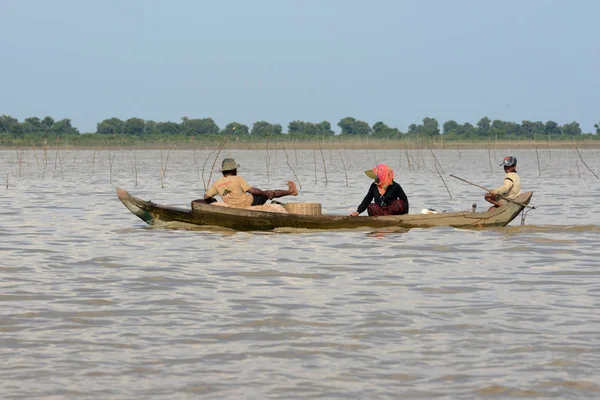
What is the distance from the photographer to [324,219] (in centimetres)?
1117

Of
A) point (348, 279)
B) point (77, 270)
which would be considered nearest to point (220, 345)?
point (348, 279)

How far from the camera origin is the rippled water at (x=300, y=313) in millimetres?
4738

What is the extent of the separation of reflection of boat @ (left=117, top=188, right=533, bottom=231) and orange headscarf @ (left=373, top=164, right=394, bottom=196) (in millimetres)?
427

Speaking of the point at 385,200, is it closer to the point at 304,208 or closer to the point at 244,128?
the point at 304,208

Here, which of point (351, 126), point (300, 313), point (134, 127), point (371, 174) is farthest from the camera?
point (351, 126)

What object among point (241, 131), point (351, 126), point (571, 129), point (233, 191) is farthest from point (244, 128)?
point (233, 191)

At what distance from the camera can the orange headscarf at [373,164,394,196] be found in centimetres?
1109

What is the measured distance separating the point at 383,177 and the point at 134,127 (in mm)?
69150

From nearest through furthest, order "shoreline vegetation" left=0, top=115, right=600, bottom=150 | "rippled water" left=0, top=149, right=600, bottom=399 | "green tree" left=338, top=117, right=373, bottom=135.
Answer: "rippled water" left=0, top=149, right=600, bottom=399 < "shoreline vegetation" left=0, top=115, right=600, bottom=150 < "green tree" left=338, top=117, right=373, bottom=135

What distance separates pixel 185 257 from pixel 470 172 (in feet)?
73.7

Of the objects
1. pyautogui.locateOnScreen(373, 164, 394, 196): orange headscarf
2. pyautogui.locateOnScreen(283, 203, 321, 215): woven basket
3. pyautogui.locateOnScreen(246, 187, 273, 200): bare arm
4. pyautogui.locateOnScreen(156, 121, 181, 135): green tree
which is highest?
pyautogui.locateOnScreen(156, 121, 181, 135): green tree

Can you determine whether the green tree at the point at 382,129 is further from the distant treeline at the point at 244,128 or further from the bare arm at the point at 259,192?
the bare arm at the point at 259,192

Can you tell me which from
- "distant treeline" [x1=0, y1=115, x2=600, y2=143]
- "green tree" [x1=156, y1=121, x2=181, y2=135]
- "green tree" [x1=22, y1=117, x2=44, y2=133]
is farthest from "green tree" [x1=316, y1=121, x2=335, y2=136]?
"green tree" [x1=22, y1=117, x2=44, y2=133]

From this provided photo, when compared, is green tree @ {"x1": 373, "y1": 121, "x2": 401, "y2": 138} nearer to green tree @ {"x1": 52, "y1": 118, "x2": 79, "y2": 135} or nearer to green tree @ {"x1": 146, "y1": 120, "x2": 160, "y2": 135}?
green tree @ {"x1": 146, "y1": 120, "x2": 160, "y2": 135}
